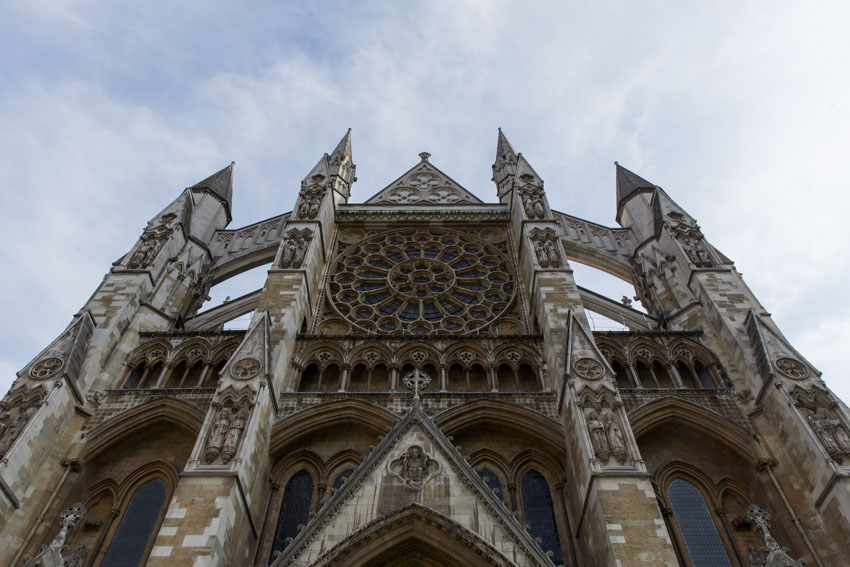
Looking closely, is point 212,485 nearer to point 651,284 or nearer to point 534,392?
point 534,392

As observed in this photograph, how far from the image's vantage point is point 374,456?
9.85m

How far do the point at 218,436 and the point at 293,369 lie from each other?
9.50 ft

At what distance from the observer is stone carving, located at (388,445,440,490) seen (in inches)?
372

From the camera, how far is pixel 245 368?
37.4 ft

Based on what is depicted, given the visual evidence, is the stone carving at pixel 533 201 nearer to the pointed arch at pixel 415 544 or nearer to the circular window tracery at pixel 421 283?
the circular window tracery at pixel 421 283

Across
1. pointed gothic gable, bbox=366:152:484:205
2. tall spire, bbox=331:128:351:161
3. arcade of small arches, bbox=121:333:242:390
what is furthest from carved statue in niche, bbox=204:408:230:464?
tall spire, bbox=331:128:351:161

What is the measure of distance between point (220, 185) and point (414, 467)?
1340 centimetres

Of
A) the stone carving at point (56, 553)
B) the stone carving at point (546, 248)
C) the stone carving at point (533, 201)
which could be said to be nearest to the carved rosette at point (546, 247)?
the stone carving at point (546, 248)

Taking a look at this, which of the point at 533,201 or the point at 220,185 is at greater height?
the point at 220,185

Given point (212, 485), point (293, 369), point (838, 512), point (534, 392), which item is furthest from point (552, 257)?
point (212, 485)

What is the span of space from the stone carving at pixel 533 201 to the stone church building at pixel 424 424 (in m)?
0.14

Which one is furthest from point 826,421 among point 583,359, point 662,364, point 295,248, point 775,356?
point 295,248

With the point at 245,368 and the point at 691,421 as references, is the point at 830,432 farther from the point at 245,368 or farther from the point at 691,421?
the point at 245,368

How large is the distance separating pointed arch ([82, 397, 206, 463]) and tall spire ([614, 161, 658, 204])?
1321 cm
